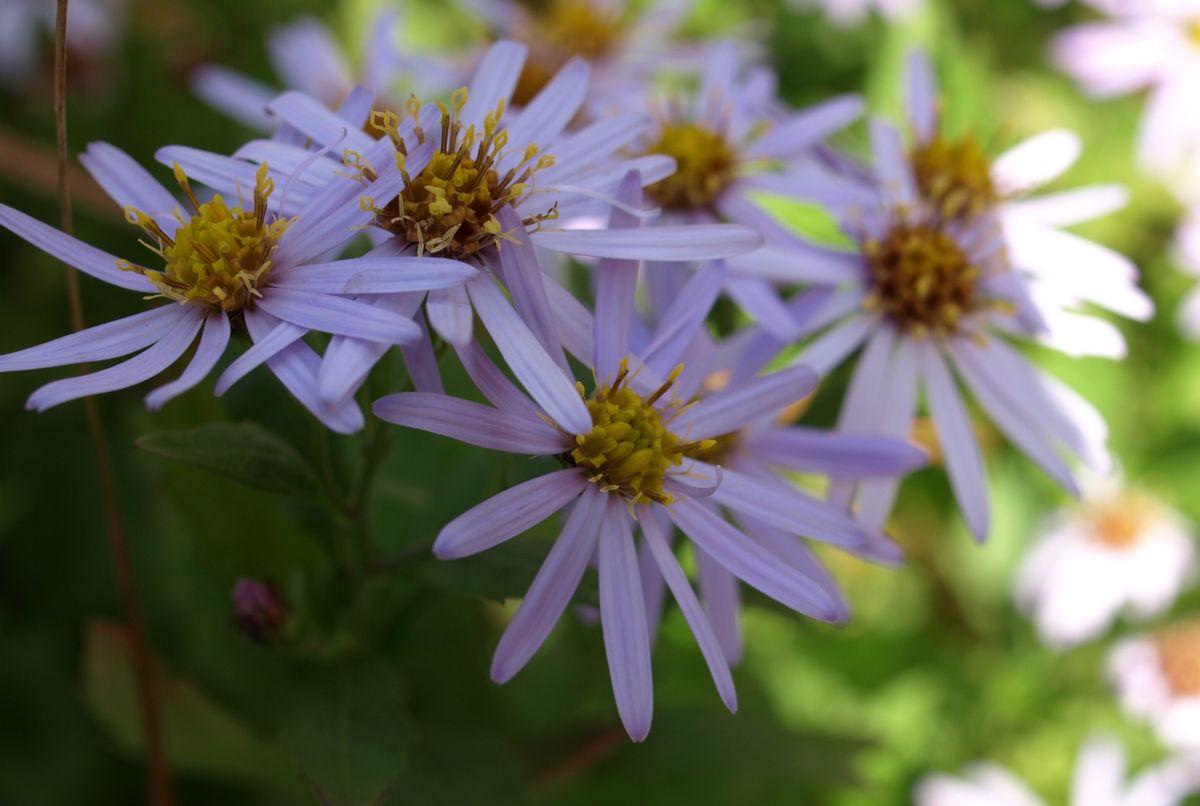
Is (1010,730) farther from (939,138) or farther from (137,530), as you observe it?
(137,530)

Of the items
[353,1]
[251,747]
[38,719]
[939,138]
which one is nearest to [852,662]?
[939,138]

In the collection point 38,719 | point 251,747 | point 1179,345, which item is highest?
point 1179,345

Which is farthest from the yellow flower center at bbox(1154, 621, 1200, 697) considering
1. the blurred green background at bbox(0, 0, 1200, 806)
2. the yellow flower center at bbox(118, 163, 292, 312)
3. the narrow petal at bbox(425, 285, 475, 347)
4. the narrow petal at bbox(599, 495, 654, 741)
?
the yellow flower center at bbox(118, 163, 292, 312)

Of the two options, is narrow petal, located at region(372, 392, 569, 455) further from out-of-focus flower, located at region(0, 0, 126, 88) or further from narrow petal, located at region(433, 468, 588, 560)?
Answer: out-of-focus flower, located at region(0, 0, 126, 88)

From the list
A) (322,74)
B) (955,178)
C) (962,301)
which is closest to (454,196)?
(962,301)

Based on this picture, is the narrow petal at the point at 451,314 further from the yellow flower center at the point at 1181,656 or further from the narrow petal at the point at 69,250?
the yellow flower center at the point at 1181,656

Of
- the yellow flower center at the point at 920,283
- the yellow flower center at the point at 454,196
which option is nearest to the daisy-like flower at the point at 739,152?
the yellow flower center at the point at 920,283

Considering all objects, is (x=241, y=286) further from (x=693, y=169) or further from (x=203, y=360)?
(x=693, y=169)
